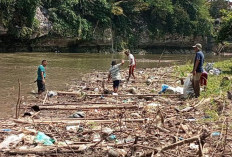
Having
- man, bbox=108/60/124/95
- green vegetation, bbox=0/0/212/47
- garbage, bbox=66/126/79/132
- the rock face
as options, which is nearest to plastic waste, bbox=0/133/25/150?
garbage, bbox=66/126/79/132

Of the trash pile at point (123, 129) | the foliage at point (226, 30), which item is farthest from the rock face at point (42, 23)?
the trash pile at point (123, 129)

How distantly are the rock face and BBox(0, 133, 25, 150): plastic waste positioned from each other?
91.6 feet

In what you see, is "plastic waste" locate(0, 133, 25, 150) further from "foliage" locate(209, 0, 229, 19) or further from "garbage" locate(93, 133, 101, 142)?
"foliage" locate(209, 0, 229, 19)

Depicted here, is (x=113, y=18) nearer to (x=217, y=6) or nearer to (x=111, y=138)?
(x=217, y=6)

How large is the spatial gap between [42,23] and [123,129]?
2898cm

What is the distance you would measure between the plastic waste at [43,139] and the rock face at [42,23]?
2794 centimetres

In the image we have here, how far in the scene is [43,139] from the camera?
4.77m

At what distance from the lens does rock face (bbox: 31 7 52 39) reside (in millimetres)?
31781

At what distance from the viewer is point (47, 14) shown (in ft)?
110

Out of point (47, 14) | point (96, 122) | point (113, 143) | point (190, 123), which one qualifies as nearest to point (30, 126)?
point (96, 122)

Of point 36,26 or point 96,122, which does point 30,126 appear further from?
point 36,26

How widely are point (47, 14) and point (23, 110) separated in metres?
27.7

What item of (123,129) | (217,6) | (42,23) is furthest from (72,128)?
(217,6)

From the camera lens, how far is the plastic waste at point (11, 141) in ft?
14.7
